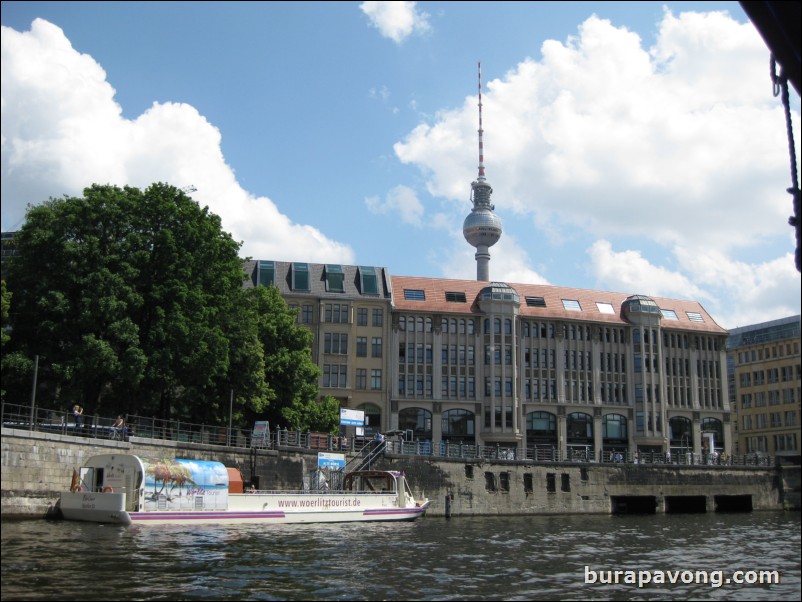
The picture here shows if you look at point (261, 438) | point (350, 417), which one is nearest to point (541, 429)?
point (350, 417)

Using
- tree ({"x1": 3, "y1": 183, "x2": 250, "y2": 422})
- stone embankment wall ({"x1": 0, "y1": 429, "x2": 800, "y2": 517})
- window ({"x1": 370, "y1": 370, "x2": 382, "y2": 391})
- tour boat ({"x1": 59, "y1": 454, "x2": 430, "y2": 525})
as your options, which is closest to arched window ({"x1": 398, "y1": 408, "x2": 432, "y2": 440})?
window ({"x1": 370, "y1": 370, "x2": 382, "y2": 391})

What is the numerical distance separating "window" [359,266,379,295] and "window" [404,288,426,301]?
3962 mm

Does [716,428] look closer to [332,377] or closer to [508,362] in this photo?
[508,362]

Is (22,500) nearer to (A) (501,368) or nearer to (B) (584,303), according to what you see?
(A) (501,368)

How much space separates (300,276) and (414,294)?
11.9 metres

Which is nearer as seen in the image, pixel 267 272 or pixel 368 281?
pixel 267 272

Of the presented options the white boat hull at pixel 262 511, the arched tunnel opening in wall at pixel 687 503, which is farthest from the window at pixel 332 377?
the arched tunnel opening in wall at pixel 687 503

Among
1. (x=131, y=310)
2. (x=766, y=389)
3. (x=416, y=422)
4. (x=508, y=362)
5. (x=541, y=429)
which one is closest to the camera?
(x=131, y=310)

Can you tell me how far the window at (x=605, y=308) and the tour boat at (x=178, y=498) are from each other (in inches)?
2062

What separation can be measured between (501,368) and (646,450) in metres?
18.0

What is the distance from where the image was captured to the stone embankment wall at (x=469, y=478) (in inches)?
1475

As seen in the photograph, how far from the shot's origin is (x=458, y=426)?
86.0 meters

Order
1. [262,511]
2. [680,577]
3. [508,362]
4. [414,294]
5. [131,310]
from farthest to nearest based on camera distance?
[414,294]
[508,362]
[131,310]
[262,511]
[680,577]

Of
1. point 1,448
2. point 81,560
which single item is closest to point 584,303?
point 1,448
